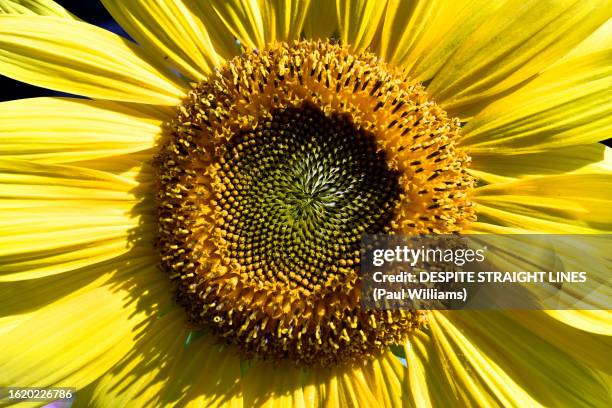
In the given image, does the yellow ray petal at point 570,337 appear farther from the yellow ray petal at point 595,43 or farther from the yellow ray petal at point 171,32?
the yellow ray petal at point 171,32

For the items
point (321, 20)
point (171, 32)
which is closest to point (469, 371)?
point (321, 20)

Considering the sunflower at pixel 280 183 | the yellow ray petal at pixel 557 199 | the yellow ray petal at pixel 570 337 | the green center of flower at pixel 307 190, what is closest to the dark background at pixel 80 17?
the sunflower at pixel 280 183

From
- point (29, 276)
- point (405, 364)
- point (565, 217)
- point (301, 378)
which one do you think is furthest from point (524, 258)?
point (29, 276)

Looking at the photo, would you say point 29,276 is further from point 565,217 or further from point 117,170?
point 565,217

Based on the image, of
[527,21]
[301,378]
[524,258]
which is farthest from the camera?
[301,378]

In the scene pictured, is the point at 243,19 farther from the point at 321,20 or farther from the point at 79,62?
the point at 79,62
